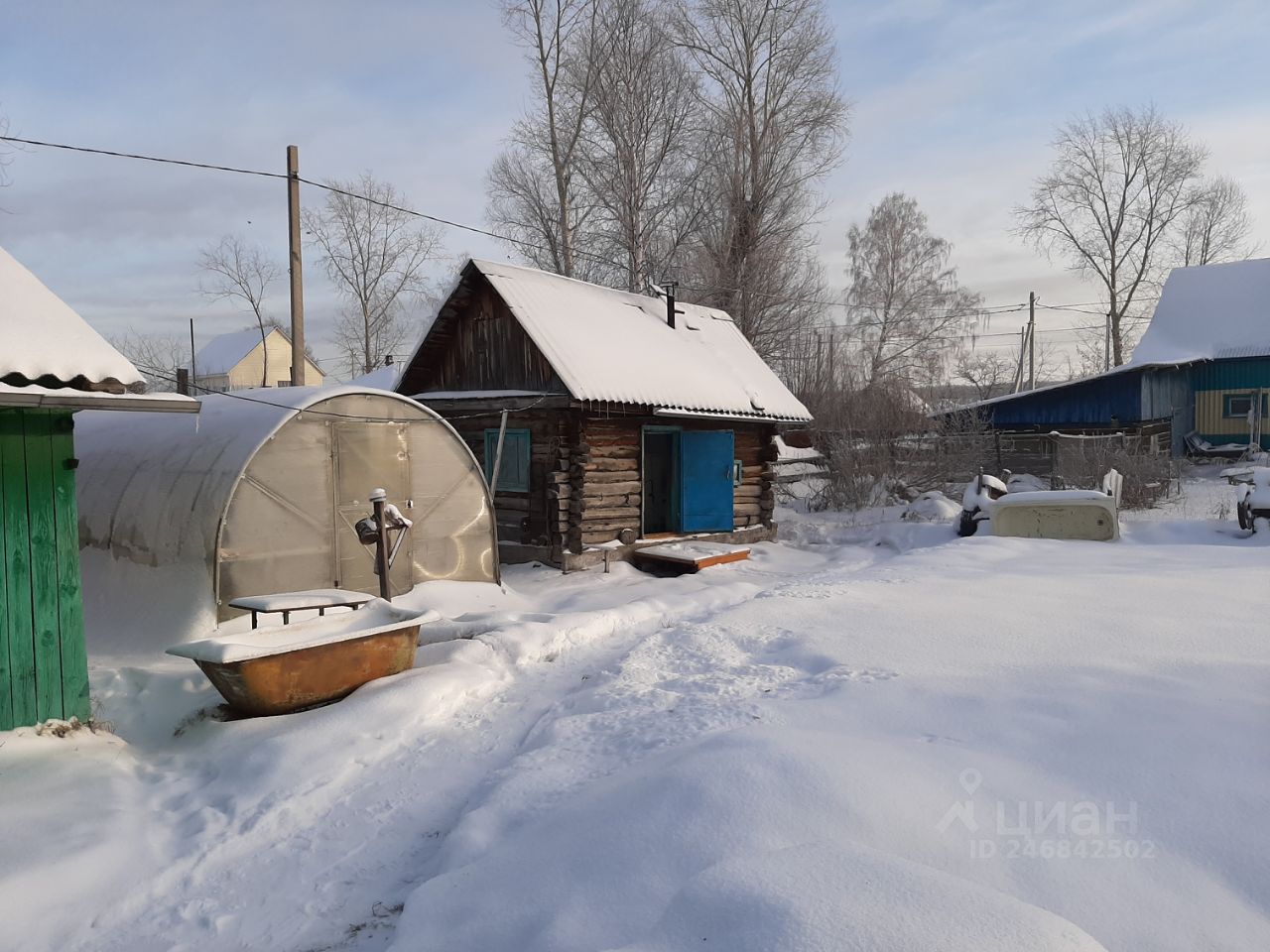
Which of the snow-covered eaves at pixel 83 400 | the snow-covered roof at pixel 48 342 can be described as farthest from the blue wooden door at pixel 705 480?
the snow-covered roof at pixel 48 342

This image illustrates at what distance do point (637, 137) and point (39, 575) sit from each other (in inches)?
882

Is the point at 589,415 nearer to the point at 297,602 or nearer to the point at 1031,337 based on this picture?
the point at 297,602

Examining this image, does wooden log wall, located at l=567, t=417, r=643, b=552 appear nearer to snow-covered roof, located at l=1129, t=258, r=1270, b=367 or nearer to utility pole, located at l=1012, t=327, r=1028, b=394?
snow-covered roof, located at l=1129, t=258, r=1270, b=367

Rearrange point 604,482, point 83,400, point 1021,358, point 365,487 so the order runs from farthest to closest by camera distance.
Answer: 1. point 1021,358
2. point 604,482
3. point 365,487
4. point 83,400

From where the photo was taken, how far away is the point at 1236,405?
25750 mm

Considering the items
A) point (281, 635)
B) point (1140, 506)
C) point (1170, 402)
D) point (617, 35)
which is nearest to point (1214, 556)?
point (1140, 506)

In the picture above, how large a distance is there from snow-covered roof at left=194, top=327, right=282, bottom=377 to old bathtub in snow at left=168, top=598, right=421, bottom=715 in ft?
158

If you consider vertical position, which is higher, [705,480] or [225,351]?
[225,351]

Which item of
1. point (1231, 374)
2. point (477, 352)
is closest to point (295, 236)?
point (477, 352)

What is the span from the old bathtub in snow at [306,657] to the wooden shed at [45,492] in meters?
0.86

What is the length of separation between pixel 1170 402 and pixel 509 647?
26127mm

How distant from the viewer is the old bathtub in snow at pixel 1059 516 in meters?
12.2

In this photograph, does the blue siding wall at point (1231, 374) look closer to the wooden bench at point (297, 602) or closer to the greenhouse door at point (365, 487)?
the greenhouse door at point (365, 487)

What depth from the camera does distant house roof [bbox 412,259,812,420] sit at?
12.5m
